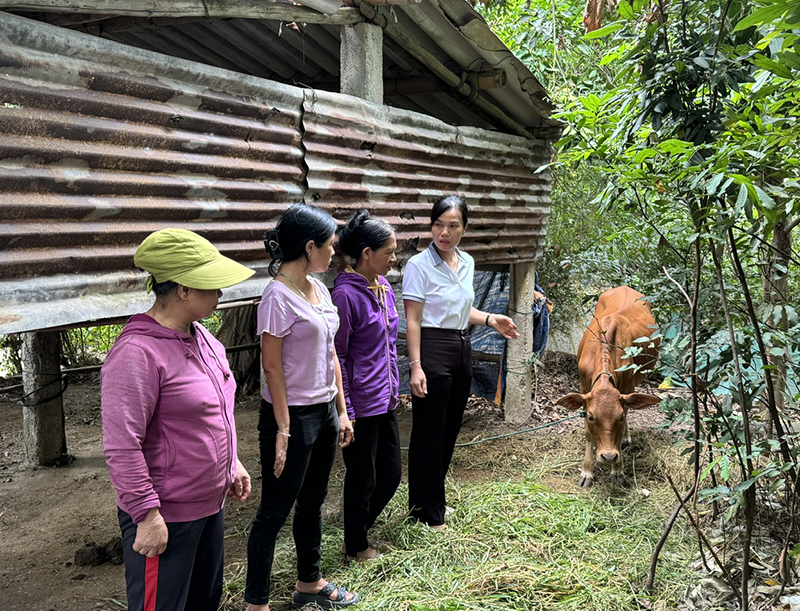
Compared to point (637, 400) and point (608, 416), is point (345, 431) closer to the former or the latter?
point (608, 416)

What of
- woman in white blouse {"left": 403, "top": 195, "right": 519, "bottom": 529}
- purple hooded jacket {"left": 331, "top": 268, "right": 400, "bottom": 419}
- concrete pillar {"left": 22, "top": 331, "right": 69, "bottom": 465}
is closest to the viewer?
purple hooded jacket {"left": 331, "top": 268, "right": 400, "bottom": 419}

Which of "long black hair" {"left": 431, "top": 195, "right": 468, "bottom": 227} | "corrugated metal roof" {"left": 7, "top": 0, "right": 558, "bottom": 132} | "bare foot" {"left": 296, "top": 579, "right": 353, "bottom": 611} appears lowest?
"bare foot" {"left": 296, "top": 579, "right": 353, "bottom": 611}

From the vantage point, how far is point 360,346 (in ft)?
12.6

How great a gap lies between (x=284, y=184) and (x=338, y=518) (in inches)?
96.4

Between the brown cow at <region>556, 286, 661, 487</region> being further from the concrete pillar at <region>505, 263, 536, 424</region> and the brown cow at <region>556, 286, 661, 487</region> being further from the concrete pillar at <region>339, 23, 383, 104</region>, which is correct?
the concrete pillar at <region>339, 23, 383, 104</region>

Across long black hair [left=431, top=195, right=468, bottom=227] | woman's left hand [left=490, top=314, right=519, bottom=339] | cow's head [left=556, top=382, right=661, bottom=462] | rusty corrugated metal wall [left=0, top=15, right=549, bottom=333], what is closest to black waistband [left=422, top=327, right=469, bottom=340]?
woman's left hand [left=490, top=314, right=519, bottom=339]

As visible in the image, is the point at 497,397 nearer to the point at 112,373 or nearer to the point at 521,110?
the point at 521,110

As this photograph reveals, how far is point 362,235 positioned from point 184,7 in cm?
149

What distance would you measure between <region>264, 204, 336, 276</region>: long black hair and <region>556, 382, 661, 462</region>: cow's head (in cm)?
289

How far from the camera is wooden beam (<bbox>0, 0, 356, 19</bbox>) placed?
2.64m

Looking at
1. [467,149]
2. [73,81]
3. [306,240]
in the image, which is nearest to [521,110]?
[467,149]

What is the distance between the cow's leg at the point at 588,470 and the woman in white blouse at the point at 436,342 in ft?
5.46

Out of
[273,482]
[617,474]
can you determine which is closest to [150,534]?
[273,482]

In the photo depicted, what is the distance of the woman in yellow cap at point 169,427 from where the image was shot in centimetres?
216
